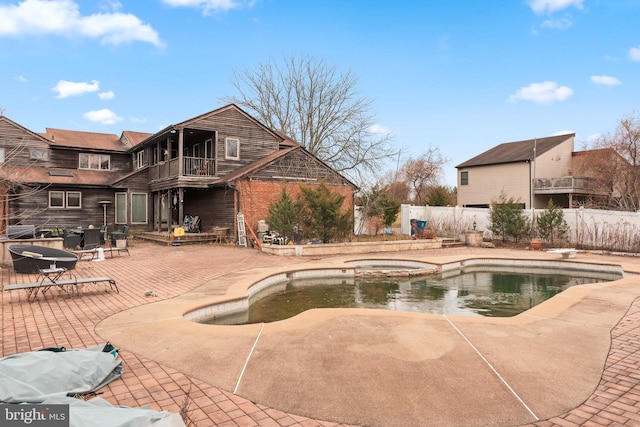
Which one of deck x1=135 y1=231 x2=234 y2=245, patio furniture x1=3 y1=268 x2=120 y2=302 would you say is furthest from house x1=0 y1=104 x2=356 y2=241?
patio furniture x1=3 y1=268 x2=120 y2=302

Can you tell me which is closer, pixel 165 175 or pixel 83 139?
pixel 165 175

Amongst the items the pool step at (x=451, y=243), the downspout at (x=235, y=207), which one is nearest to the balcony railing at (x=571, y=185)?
the pool step at (x=451, y=243)

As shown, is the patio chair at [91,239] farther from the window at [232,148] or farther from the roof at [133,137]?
the roof at [133,137]

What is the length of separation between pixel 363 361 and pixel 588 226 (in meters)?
17.5

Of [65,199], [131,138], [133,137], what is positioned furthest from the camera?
[133,137]

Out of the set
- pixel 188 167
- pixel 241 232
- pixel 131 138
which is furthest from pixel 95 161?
pixel 241 232

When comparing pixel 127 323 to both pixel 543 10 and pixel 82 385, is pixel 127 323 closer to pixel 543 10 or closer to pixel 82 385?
pixel 82 385

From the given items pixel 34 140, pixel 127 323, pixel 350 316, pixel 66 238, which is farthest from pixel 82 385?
pixel 34 140

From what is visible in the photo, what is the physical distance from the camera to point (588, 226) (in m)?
17.0

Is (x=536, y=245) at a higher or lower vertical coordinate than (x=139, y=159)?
lower

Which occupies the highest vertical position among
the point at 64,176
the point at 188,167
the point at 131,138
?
the point at 131,138

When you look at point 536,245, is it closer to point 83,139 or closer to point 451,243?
point 451,243

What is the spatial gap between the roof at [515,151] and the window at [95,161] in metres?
27.0

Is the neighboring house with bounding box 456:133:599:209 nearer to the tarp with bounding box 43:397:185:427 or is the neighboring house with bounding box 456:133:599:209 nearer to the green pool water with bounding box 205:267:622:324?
the green pool water with bounding box 205:267:622:324
